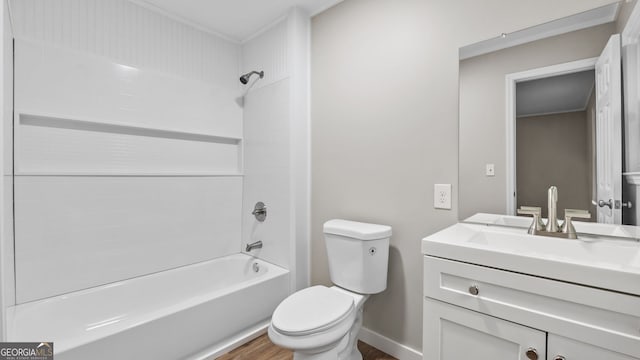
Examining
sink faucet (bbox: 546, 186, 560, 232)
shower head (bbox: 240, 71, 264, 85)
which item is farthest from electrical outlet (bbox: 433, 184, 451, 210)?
shower head (bbox: 240, 71, 264, 85)

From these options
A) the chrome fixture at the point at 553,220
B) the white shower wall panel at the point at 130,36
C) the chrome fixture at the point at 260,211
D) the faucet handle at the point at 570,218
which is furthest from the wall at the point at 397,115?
the white shower wall panel at the point at 130,36

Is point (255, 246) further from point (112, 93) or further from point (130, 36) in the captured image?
point (130, 36)

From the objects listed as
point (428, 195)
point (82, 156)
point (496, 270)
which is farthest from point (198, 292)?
point (496, 270)

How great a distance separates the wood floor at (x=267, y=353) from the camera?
5.67ft

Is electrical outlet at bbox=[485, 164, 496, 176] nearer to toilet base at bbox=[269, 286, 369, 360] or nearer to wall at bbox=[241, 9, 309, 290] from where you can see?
toilet base at bbox=[269, 286, 369, 360]

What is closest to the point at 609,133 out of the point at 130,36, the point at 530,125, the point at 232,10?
the point at 530,125

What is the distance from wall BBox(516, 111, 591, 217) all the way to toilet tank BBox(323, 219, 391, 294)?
2.42ft

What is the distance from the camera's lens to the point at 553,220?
3.91ft

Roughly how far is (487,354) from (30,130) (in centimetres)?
262

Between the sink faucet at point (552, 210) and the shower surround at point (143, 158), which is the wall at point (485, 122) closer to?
the sink faucet at point (552, 210)

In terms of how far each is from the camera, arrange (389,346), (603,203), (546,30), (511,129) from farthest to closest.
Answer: (389,346) → (511,129) → (546,30) → (603,203)

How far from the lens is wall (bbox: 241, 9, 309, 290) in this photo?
7.02ft

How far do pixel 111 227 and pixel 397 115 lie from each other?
6.84 ft

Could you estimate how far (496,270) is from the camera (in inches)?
38.3
